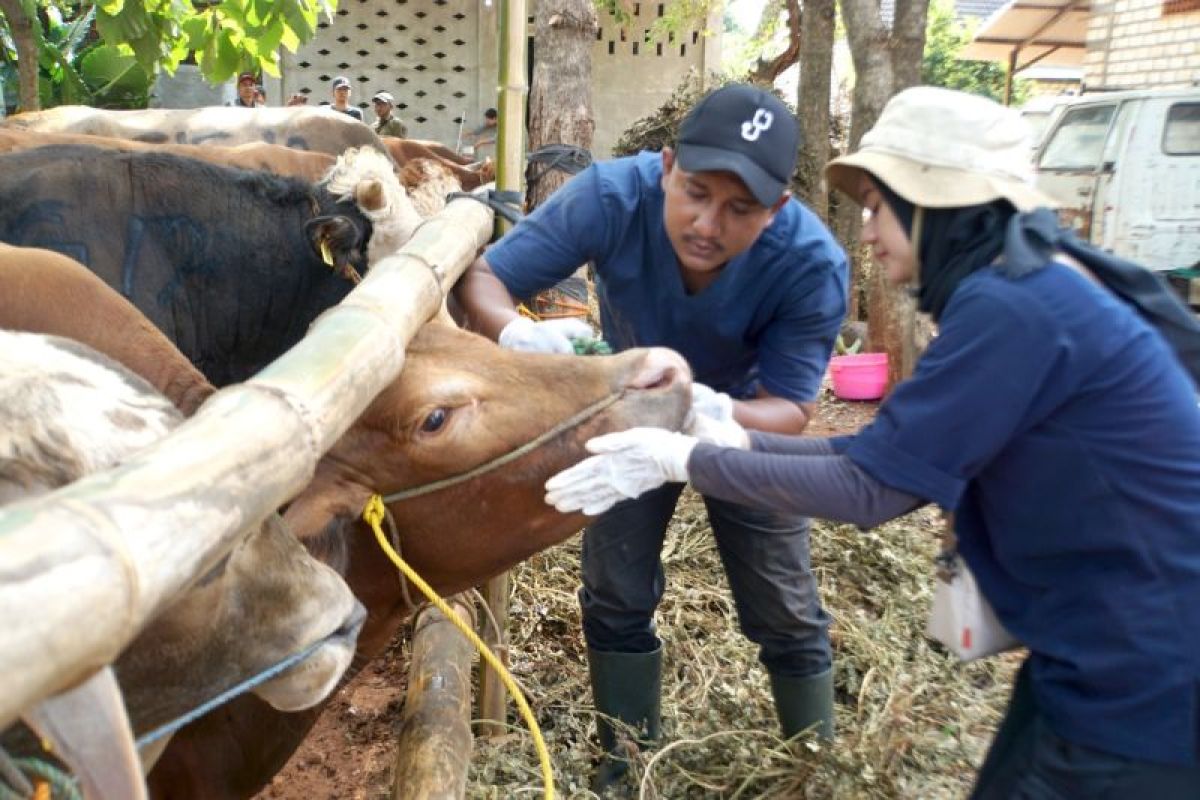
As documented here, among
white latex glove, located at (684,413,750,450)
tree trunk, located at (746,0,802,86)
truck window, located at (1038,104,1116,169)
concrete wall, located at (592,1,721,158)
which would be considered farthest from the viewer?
concrete wall, located at (592,1,721,158)

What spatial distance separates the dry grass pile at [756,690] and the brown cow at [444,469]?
3.62 ft

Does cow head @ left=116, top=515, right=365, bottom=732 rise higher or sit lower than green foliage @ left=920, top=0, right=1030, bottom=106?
lower

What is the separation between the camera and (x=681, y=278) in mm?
3133

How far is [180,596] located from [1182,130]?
505 inches

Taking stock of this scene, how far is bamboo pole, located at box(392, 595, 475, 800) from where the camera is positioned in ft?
8.73

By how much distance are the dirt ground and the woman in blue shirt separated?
1.44 metres

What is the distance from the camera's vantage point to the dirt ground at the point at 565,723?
11.1 feet

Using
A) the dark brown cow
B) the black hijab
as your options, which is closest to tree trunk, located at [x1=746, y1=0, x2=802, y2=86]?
the black hijab

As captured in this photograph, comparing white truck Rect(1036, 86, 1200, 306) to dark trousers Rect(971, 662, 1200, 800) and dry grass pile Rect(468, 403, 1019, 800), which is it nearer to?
dry grass pile Rect(468, 403, 1019, 800)

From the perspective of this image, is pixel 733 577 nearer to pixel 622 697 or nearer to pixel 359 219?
pixel 622 697

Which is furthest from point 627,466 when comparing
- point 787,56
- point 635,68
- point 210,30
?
point 635,68

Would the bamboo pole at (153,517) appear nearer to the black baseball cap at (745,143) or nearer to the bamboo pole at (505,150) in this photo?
the black baseball cap at (745,143)

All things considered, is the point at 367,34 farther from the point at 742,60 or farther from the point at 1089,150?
the point at 1089,150

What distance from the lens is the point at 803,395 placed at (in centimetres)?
315
